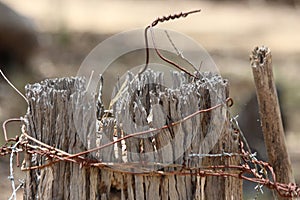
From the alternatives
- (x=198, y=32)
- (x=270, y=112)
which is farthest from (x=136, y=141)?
(x=198, y=32)

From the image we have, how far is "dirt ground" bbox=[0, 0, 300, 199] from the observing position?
27.7 feet

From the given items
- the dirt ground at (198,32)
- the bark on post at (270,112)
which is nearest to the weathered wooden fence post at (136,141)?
the bark on post at (270,112)

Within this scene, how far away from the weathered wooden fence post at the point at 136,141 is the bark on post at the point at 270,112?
339 millimetres

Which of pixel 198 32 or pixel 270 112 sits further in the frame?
pixel 198 32

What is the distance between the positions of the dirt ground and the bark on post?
185 inches

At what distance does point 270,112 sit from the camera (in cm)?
244

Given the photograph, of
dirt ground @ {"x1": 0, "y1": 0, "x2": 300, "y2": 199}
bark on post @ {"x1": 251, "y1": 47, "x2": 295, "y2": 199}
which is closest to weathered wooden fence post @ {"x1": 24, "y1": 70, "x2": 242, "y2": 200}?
bark on post @ {"x1": 251, "y1": 47, "x2": 295, "y2": 199}

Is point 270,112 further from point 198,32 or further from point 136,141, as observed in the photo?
point 198,32

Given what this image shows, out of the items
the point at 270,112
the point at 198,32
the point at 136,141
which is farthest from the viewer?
the point at 198,32

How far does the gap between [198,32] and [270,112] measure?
849 cm

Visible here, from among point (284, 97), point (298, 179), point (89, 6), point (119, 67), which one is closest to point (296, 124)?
point (284, 97)

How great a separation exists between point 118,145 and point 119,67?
7.02 meters

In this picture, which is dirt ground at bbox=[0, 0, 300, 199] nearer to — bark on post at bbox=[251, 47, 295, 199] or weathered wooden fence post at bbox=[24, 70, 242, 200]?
bark on post at bbox=[251, 47, 295, 199]

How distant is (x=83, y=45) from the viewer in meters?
10.1
